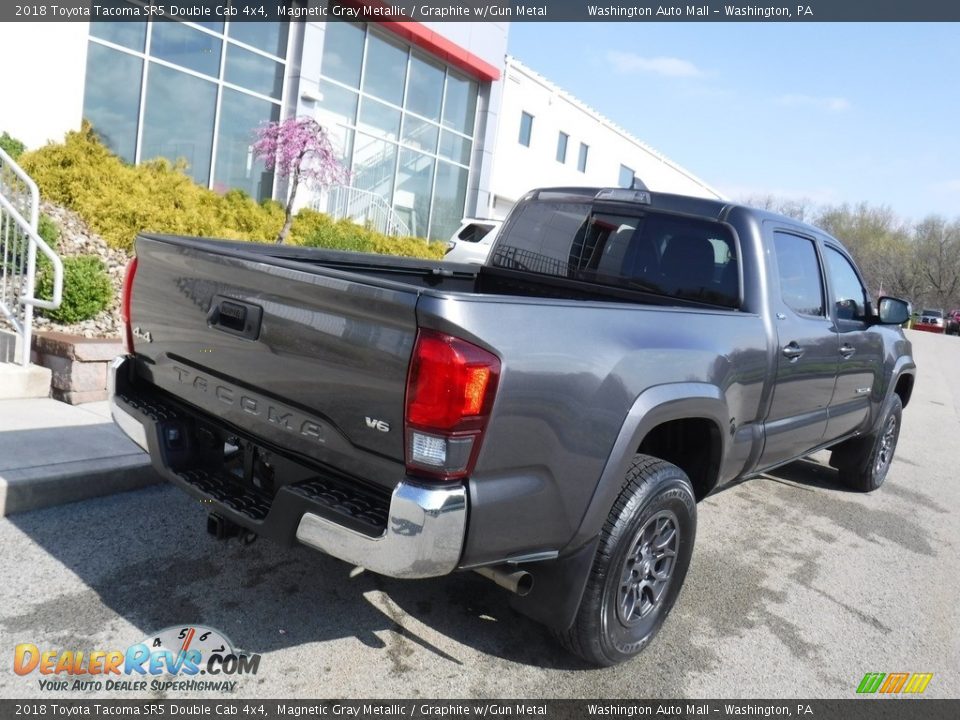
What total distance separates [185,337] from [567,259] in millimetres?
2134

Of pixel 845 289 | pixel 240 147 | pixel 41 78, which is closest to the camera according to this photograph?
pixel 845 289

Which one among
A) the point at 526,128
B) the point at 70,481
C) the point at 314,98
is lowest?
the point at 70,481

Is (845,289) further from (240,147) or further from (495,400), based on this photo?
(240,147)

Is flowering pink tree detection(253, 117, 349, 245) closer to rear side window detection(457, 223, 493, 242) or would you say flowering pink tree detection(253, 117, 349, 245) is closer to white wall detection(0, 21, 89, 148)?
white wall detection(0, 21, 89, 148)

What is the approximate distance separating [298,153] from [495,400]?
418 inches

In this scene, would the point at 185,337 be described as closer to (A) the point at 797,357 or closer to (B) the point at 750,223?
(B) the point at 750,223

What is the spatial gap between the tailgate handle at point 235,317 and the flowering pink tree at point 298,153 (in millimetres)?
9078

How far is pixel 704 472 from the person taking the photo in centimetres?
367

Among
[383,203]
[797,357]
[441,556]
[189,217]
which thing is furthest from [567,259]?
[383,203]

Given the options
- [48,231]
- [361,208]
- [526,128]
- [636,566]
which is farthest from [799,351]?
[526,128]

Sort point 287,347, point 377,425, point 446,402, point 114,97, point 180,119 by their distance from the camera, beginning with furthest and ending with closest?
point 180,119 < point 114,97 < point 287,347 < point 377,425 < point 446,402

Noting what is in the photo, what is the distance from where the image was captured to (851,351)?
489 cm

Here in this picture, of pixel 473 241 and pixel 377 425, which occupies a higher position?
pixel 473 241

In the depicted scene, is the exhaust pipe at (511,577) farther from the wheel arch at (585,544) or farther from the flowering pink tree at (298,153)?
the flowering pink tree at (298,153)
